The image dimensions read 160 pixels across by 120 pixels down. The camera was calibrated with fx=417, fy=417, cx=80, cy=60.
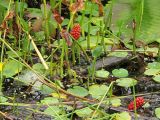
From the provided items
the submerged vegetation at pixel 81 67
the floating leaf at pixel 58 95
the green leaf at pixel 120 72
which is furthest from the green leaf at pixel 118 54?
the floating leaf at pixel 58 95

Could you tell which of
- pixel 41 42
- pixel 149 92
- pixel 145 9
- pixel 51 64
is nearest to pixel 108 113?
pixel 149 92

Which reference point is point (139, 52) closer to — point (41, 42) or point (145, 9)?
point (145, 9)

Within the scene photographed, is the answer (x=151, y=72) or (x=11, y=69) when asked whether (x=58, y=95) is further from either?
(x=151, y=72)

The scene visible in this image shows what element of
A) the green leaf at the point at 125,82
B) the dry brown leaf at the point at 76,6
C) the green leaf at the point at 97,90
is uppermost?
the dry brown leaf at the point at 76,6

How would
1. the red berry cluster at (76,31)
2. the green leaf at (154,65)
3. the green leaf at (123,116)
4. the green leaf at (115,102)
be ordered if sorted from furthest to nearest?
the green leaf at (154,65), the red berry cluster at (76,31), the green leaf at (115,102), the green leaf at (123,116)

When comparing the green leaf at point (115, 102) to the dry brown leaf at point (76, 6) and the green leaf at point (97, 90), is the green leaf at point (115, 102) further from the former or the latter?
the dry brown leaf at point (76, 6)

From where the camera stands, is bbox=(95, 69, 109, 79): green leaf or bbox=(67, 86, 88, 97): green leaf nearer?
bbox=(67, 86, 88, 97): green leaf

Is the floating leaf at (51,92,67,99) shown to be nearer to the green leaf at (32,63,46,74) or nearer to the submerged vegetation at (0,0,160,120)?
the submerged vegetation at (0,0,160,120)

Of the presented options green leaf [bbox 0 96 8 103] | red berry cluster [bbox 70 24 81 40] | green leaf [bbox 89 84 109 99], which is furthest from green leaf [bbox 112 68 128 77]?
green leaf [bbox 0 96 8 103]
